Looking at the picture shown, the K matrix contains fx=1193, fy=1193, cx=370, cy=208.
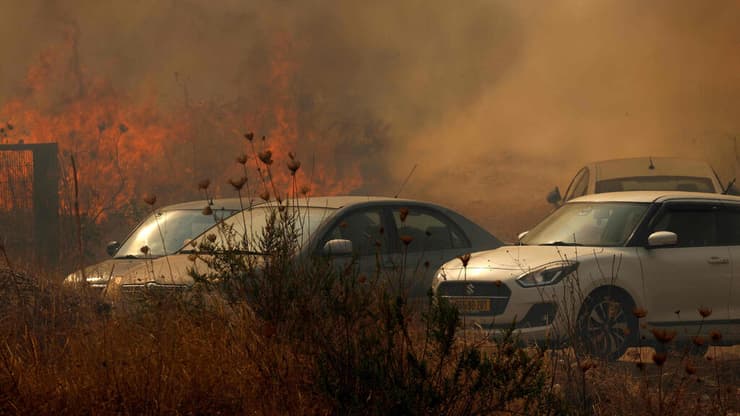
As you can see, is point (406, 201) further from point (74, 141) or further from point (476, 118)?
point (476, 118)

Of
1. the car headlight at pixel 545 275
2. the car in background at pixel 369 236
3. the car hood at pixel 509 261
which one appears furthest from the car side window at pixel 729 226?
the car in background at pixel 369 236

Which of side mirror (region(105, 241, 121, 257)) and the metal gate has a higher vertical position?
the metal gate

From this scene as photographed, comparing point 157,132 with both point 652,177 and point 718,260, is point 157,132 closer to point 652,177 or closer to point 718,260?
point 652,177

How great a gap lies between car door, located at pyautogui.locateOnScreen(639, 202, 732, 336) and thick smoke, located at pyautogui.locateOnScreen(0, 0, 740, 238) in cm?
2017

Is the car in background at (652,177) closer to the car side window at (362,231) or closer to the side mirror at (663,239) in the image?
the car side window at (362,231)

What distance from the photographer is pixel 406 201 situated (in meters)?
11.5

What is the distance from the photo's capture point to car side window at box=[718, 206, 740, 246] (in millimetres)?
11015

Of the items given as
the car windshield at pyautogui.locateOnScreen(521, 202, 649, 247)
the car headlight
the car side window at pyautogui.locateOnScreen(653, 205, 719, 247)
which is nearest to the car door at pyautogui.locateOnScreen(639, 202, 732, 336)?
the car side window at pyautogui.locateOnScreen(653, 205, 719, 247)

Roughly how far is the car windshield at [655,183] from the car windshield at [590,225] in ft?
10.5

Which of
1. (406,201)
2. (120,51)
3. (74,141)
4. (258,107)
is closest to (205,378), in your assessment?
(406,201)

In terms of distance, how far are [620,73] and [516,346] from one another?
35.3 meters

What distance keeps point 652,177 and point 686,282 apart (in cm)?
469

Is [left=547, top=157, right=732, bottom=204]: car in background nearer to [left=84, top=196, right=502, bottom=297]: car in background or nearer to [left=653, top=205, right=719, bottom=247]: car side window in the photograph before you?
[left=84, top=196, right=502, bottom=297]: car in background

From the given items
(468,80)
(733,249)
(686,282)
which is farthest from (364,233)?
(468,80)
